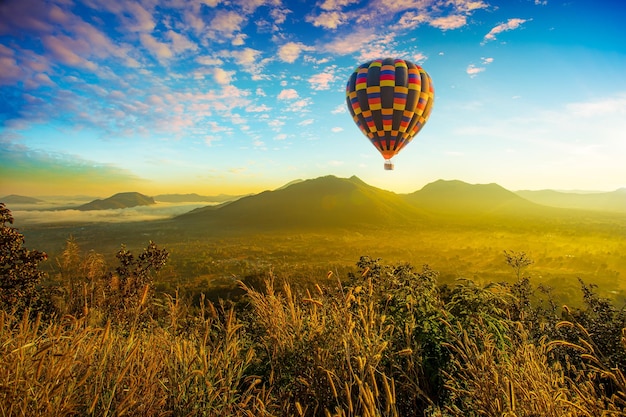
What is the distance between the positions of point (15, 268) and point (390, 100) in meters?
23.7

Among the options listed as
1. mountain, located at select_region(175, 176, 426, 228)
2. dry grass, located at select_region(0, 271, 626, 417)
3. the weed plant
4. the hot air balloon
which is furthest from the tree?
mountain, located at select_region(175, 176, 426, 228)

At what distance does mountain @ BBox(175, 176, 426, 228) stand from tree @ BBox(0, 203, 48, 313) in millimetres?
125088

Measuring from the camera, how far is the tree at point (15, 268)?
9.49 m

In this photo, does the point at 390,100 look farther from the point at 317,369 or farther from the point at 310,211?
the point at 310,211

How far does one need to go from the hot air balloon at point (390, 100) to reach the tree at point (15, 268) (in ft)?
74.4

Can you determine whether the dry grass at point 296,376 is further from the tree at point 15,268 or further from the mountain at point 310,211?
the mountain at point 310,211

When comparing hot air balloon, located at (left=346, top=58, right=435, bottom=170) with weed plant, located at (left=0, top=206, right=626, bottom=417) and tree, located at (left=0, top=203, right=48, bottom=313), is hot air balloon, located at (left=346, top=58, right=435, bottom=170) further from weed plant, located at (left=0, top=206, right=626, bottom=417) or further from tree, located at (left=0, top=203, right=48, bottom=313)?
tree, located at (left=0, top=203, right=48, bottom=313)

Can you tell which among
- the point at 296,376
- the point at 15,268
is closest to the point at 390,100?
the point at 15,268

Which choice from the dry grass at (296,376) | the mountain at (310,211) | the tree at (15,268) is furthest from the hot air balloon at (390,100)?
the mountain at (310,211)

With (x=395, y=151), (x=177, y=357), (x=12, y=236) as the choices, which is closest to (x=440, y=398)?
(x=177, y=357)

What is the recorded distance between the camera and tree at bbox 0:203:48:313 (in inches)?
374

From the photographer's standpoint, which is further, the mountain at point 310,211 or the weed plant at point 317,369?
the mountain at point 310,211

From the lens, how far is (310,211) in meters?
161

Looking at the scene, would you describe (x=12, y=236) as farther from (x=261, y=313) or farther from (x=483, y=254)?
(x=483, y=254)
